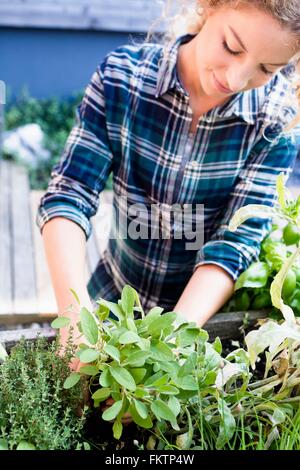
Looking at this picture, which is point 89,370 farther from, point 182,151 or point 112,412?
point 182,151

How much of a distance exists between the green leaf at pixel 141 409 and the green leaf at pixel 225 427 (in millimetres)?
120

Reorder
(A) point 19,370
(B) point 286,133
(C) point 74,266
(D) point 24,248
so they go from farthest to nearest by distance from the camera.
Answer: (D) point 24,248 → (B) point 286,133 → (C) point 74,266 → (A) point 19,370

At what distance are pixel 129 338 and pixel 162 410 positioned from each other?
105 millimetres

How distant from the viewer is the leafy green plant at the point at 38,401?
91 centimetres

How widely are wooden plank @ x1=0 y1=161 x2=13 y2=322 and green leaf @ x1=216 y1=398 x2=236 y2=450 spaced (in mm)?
1449

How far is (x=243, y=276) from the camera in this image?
134 centimetres

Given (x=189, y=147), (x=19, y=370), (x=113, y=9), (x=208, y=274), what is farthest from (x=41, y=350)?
(x=113, y=9)

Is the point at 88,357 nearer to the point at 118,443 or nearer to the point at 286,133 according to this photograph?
the point at 118,443

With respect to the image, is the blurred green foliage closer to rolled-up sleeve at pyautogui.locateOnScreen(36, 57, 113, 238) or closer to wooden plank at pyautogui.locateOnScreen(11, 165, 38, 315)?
wooden plank at pyautogui.locateOnScreen(11, 165, 38, 315)

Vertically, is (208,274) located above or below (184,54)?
below

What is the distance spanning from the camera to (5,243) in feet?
9.20

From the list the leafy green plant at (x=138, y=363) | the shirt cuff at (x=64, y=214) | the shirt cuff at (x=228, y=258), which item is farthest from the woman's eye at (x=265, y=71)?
the leafy green plant at (x=138, y=363)

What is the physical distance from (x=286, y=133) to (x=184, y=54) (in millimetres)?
285

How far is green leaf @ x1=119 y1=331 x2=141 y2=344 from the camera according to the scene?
2.94ft
